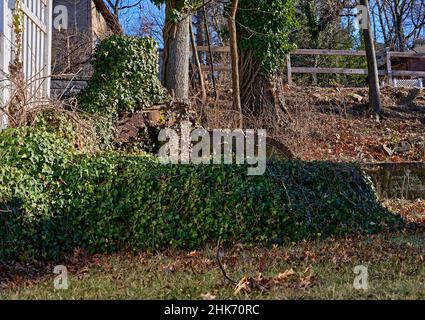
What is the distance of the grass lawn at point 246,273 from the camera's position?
4.56m

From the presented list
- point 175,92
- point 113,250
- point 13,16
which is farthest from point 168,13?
point 113,250

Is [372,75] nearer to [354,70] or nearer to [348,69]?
[354,70]

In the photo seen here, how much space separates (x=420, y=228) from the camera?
755 cm

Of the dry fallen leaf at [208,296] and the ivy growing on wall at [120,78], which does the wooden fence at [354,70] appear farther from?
the dry fallen leaf at [208,296]

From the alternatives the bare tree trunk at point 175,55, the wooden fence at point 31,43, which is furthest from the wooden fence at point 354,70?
the wooden fence at point 31,43

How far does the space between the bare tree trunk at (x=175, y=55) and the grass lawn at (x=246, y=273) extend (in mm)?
5462

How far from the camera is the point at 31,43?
8984mm

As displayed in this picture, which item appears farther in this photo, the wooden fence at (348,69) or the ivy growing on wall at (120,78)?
the wooden fence at (348,69)

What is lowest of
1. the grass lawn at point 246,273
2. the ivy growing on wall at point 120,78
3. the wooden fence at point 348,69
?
the grass lawn at point 246,273

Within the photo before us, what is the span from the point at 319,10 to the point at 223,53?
22.0 feet

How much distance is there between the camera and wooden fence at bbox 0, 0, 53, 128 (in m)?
7.74

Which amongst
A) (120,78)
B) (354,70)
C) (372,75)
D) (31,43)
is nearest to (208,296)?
(31,43)
